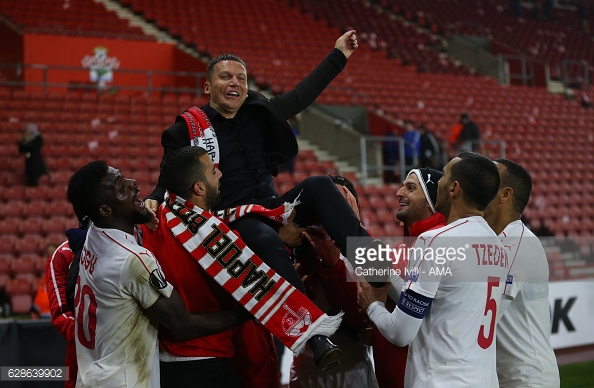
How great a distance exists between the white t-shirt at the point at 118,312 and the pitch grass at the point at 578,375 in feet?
17.8

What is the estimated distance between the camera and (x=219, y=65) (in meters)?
3.89

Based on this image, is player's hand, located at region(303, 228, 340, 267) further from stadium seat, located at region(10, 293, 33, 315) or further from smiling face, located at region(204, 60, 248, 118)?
stadium seat, located at region(10, 293, 33, 315)

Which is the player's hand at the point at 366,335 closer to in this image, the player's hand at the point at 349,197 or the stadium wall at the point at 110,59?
the player's hand at the point at 349,197

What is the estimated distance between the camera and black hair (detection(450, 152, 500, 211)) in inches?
121

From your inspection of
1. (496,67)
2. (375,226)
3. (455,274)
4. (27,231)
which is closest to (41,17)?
(27,231)

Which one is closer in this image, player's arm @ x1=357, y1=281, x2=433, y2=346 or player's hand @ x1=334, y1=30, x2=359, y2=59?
player's arm @ x1=357, y1=281, x2=433, y2=346

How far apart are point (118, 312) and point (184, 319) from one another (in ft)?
0.96

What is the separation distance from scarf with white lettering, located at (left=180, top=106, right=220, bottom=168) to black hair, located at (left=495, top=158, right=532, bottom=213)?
57.5 inches

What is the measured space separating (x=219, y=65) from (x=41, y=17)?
48.7 ft

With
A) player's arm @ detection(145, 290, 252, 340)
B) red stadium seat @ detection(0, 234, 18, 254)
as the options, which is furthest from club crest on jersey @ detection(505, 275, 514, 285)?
red stadium seat @ detection(0, 234, 18, 254)

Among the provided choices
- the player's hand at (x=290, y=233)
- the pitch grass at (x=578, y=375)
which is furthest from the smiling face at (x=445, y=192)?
the pitch grass at (x=578, y=375)

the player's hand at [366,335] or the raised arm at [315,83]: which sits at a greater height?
the raised arm at [315,83]

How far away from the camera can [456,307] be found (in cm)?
297

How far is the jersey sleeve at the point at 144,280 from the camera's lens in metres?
3.10
